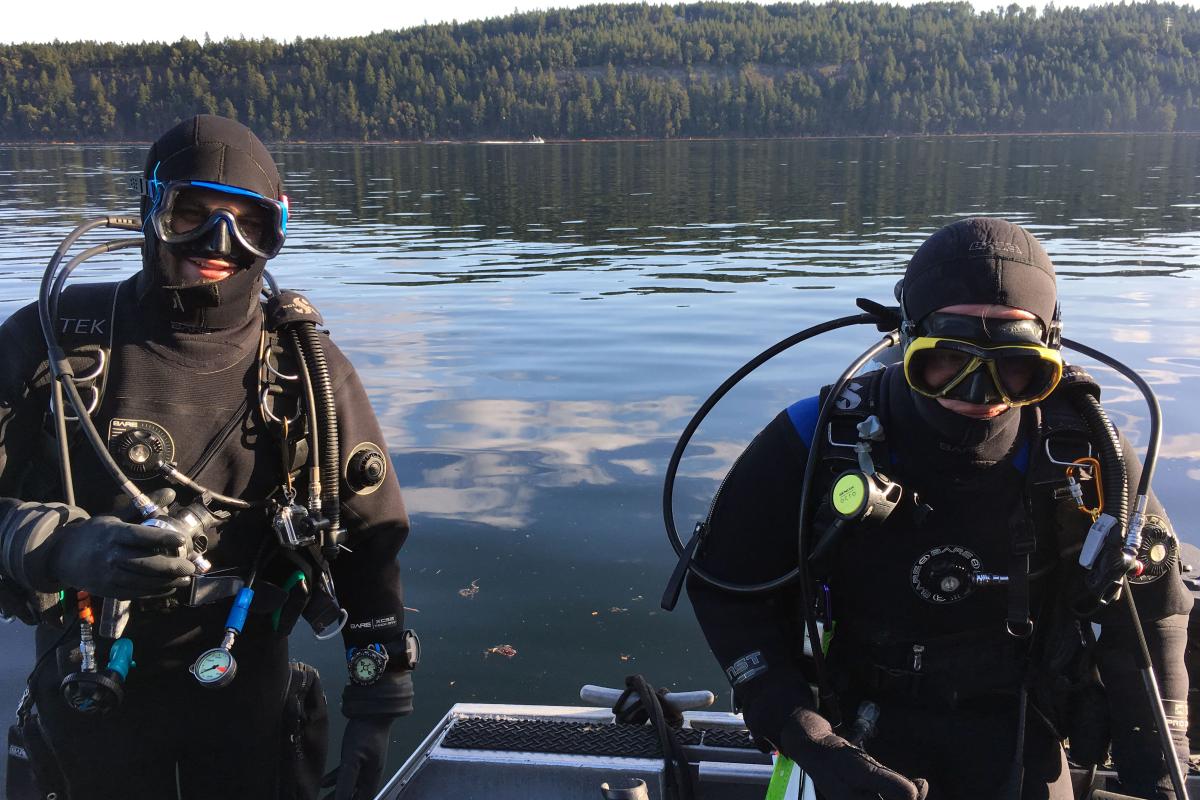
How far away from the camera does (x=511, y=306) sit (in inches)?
493

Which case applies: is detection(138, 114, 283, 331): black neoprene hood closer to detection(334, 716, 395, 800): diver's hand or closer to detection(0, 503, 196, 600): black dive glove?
detection(0, 503, 196, 600): black dive glove

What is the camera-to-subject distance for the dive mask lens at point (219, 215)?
250 cm

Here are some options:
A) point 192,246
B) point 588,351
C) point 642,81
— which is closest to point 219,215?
point 192,246

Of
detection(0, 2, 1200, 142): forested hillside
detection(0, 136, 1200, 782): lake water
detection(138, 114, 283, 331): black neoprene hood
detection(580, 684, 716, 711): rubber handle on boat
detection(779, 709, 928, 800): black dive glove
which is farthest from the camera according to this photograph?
Result: detection(0, 2, 1200, 142): forested hillside

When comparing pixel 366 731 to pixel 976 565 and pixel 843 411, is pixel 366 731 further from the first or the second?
pixel 976 565

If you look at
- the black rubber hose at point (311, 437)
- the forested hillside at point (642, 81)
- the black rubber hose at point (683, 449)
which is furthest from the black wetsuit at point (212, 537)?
the forested hillside at point (642, 81)

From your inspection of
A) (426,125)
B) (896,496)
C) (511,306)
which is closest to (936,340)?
(896,496)

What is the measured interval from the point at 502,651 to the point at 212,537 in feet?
7.37

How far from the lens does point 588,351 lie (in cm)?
1002

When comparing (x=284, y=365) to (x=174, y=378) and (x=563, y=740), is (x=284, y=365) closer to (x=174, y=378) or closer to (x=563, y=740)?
(x=174, y=378)

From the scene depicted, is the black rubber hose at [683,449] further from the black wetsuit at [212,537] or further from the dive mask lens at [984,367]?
the black wetsuit at [212,537]

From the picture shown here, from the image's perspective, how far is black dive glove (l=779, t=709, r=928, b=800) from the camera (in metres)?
2.07

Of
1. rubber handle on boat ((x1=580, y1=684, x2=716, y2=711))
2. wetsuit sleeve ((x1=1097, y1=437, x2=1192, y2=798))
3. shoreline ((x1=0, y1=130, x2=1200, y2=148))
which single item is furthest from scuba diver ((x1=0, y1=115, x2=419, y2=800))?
shoreline ((x1=0, y1=130, x2=1200, y2=148))

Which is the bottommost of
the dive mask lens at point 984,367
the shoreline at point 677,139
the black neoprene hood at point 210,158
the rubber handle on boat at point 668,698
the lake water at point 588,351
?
the lake water at point 588,351
